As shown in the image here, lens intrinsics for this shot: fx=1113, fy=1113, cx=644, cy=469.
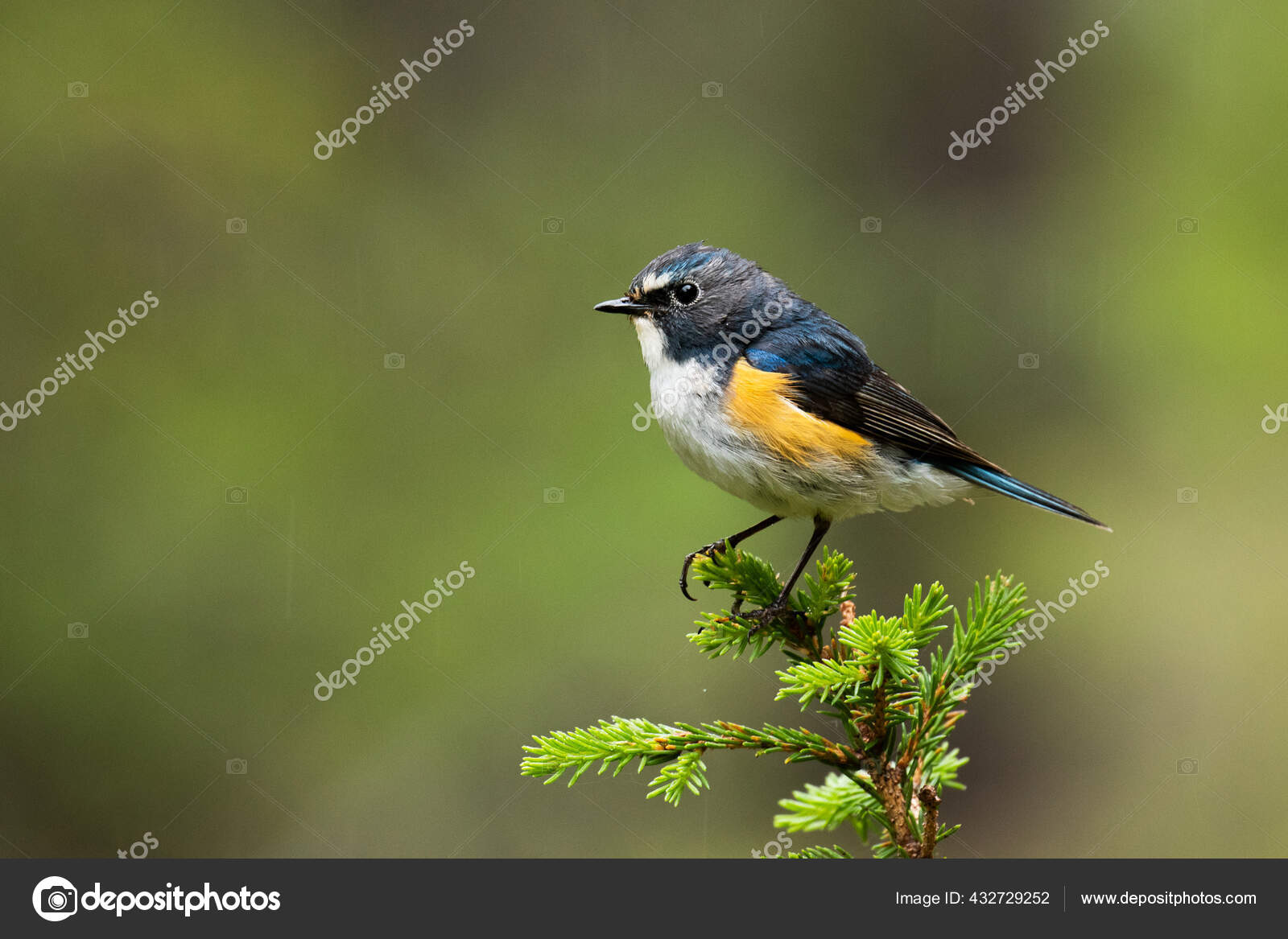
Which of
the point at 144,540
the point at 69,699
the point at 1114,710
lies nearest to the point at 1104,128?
the point at 1114,710

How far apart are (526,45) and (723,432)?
4847mm

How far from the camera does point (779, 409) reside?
4039 mm

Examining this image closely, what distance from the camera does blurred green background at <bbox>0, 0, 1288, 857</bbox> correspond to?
6.80 m

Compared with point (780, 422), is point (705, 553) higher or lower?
lower

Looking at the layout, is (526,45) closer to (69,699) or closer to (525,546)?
(525,546)

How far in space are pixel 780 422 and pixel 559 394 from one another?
3.34 meters

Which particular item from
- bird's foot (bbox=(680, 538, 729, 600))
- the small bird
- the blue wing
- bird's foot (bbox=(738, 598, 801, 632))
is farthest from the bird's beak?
bird's foot (bbox=(738, 598, 801, 632))

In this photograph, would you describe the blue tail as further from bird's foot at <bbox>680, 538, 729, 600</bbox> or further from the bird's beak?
the bird's beak

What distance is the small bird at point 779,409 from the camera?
4.01 meters

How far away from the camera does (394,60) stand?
7586mm

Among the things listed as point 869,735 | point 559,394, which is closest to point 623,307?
point 869,735

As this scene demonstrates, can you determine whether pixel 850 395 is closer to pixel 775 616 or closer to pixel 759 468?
pixel 759 468

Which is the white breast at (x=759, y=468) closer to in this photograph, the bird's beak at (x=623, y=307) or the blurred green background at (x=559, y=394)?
the bird's beak at (x=623, y=307)

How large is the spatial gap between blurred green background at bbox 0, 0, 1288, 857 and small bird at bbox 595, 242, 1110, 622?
2514 millimetres
